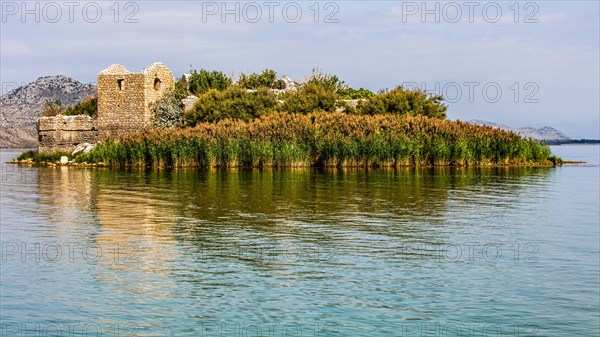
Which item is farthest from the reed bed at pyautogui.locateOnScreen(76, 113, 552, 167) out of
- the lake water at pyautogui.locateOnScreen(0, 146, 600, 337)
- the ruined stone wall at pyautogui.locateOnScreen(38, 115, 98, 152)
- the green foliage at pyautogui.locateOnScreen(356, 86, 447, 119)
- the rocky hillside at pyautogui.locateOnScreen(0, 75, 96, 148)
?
the rocky hillside at pyautogui.locateOnScreen(0, 75, 96, 148)

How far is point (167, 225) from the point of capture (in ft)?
52.2

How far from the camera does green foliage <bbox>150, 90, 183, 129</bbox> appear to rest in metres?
45.6

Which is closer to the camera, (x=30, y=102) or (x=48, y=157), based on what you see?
(x=48, y=157)

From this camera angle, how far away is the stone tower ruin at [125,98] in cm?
4584

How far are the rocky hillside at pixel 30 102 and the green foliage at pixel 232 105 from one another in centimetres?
9208

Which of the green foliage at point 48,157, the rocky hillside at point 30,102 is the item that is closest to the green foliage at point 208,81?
the green foliage at point 48,157

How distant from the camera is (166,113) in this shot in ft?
150

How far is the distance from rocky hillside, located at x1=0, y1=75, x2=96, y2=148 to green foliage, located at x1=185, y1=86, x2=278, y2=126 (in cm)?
9208

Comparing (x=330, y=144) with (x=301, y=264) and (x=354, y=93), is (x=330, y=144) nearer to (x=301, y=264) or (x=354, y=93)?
(x=354, y=93)

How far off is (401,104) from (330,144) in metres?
8.82

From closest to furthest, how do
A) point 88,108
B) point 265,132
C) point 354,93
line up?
point 265,132, point 354,93, point 88,108

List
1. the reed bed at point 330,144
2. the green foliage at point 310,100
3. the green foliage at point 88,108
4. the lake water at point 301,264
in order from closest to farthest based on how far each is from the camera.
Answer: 1. the lake water at point 301,264
2. the reed bed at point 330,144
3. the green foliage at point 310,100
4. the green foliage at point 88,108

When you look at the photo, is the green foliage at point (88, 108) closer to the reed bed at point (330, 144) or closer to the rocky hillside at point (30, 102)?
the reed bed at point (330, 144)

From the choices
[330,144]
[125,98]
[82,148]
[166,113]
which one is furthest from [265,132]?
[82,148]
